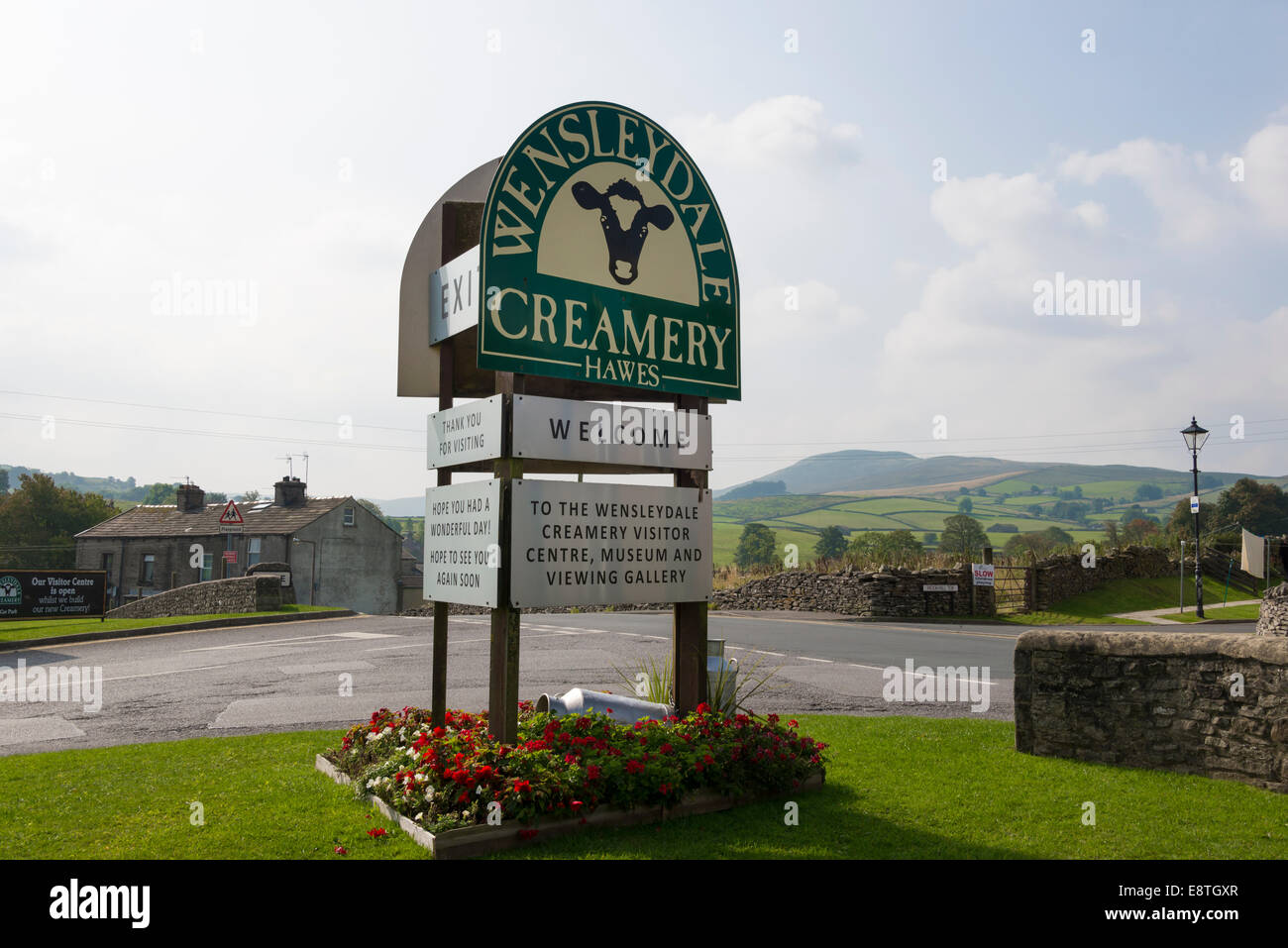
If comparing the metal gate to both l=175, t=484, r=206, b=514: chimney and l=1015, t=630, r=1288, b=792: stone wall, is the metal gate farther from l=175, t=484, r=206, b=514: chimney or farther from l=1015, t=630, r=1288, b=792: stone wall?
l=175, t=484, r=206, b=514: chimney

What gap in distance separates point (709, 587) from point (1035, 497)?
665 ft

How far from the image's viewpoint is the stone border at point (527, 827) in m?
4.85

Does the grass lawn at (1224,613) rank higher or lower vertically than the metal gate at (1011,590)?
lower

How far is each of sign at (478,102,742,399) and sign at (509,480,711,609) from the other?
89 cm

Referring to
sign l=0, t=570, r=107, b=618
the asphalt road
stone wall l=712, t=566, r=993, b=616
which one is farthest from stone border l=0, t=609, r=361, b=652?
stone wall l=712, t=566, r=993, b=616

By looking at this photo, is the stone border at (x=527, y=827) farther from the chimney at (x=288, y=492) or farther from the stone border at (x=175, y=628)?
the chimney at (x=288, y=492)

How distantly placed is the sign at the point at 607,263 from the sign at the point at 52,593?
1986 cm

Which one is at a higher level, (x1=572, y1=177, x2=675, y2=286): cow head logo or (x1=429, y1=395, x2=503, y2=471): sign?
(x1=572, y1=177, x2=675, y2=286): cow head logo

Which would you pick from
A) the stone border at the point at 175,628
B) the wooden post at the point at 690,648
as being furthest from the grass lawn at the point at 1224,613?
the stone border at the point at 175,628

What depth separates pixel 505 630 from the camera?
5758 mm

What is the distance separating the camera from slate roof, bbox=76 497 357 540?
46125mm

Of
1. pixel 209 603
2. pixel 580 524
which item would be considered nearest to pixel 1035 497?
pixel 209 603

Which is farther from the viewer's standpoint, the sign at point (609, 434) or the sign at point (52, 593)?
the sign at point (52, 593)
